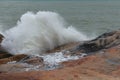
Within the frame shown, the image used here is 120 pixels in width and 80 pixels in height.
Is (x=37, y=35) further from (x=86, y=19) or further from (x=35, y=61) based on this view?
(x=86, y=19)

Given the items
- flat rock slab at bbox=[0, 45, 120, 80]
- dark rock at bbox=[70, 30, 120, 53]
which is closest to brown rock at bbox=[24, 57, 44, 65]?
flat rock slab at bbox=[0, 45, 120, 80]

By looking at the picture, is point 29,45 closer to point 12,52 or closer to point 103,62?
point 12,52

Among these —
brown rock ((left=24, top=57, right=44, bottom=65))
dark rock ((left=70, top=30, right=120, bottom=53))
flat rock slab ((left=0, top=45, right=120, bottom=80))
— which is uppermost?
dark rock ((left=70, top=30, right=120, bottom=53))

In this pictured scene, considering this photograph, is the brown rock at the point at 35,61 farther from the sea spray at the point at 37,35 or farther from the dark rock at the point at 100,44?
the sea spray at the point at 37,35

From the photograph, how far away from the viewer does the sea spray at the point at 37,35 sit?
23.9 meters

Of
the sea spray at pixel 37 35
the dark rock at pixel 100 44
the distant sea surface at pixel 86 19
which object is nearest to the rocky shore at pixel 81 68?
the dark rock at pixel 100 44

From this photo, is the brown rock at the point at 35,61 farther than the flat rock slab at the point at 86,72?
Yes

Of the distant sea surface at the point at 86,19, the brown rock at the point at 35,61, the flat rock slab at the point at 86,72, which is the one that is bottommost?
the flat rock slab at the point at 86,72

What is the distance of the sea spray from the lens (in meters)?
23.9

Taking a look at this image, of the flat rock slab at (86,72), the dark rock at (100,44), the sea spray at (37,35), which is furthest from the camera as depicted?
the sea spray at (37,35)

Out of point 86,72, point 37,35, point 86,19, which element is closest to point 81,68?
point 86,72

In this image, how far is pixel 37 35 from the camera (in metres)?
25.7

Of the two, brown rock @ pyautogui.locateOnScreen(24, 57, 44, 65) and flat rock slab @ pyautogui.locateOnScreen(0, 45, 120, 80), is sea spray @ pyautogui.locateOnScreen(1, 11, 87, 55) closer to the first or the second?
brown rock @ pyautogui.locateOnScreen(24, 57, 44, 65)

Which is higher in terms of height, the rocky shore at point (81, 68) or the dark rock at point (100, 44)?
the dark rock at point (100, 44)
